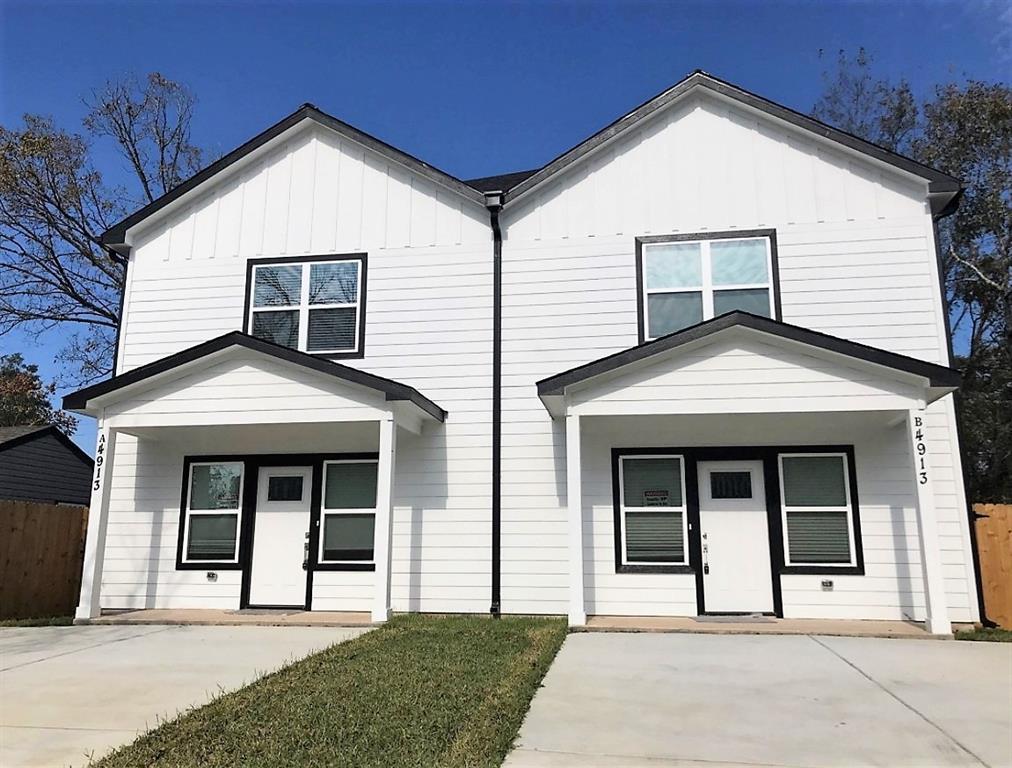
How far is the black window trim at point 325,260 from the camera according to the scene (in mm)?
10750

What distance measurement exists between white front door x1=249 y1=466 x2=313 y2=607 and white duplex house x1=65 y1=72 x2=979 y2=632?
0.04 meters

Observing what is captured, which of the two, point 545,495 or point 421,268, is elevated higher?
point 421,268

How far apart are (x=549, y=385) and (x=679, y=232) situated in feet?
10.9

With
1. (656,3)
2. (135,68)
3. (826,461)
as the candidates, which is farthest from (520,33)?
(135,68)

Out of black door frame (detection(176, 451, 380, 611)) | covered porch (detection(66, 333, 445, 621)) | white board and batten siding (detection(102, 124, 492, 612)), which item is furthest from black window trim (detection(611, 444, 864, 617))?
black door frame (detection(176, 451, 380, 611))

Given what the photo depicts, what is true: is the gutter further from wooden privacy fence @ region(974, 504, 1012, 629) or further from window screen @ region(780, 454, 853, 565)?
wooden privacy fence @ region(974, 504, 1012, 629)

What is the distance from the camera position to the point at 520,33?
10.6 m

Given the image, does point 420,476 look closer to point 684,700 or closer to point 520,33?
point 684,700

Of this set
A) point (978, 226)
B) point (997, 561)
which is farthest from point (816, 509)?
point (978, 226)

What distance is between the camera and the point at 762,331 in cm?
853

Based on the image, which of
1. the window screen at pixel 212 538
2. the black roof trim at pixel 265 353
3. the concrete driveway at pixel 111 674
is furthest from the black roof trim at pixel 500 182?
the concrete driveway at pixel 111 674

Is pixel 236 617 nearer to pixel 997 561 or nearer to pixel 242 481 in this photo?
pixel 242 481

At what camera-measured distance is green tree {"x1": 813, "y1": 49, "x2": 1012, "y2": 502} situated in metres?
21.4

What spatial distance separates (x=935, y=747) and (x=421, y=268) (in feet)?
27.7
